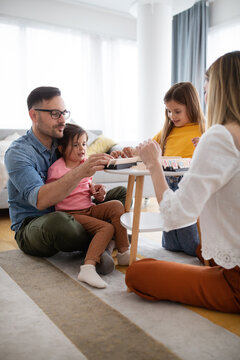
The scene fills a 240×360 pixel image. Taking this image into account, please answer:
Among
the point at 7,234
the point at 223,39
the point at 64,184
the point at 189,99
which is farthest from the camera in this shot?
the point at 223,39

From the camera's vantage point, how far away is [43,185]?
64.0 inches

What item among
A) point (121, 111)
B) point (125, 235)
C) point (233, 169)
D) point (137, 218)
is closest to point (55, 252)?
point (125, 235)

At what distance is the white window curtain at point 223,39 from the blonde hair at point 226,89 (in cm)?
403

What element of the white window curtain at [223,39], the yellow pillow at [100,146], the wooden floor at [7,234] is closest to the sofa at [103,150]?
the yellow pillow at [100,146]

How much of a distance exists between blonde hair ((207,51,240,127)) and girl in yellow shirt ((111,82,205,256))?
0.85 m

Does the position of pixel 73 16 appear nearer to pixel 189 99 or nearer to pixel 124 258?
pixel 189 99

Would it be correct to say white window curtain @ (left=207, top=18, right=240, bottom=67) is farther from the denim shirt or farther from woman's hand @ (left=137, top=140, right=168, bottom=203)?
woman's hand @ (left=137, top=140, right=168, bottom=203)

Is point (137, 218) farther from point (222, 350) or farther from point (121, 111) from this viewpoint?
point (121, 111)

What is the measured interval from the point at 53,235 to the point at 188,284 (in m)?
0.68

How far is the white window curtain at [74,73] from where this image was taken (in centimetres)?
462

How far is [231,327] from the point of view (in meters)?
1.13

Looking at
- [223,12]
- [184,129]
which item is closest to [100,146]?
→ [184,129]

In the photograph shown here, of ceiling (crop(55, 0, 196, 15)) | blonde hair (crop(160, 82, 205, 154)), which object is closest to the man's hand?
blonde hair (crop(160, 82, 205, 154))

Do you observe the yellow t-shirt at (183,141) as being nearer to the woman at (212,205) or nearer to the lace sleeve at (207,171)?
the woman at (212,205)
